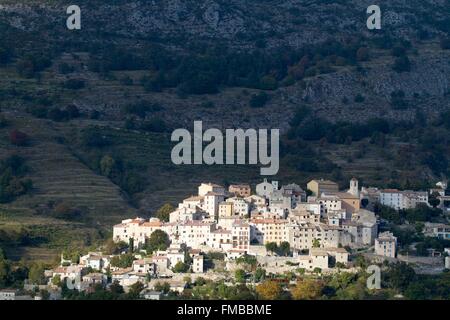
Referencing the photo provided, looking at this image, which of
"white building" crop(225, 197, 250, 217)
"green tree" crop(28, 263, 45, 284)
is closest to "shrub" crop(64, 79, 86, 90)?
"white building" crop(225, 197, 250, 217)

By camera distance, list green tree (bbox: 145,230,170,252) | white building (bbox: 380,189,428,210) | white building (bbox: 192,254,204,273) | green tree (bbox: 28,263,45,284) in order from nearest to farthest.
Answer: white building (bbox: 192,254,204,273), green tree (bbox: 28,263,45,284), green tree (bbox: 145,230,170,252), white building (bbox: 380,189,428,210)

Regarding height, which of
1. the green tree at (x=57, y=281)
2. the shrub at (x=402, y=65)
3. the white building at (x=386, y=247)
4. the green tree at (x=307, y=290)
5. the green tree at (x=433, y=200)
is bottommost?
the green tree at (x=57, y=281)

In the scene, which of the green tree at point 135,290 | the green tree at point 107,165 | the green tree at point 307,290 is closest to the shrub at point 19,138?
the green tree at point 107,165

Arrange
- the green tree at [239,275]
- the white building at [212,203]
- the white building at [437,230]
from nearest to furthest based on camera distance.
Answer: the green tree at [239,275] → the white building at [212,203] → the white building at [437,230]

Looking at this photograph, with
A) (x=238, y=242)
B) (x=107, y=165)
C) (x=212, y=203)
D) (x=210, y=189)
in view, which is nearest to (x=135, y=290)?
(x=238, y=242)

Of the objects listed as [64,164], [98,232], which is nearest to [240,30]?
[64,164]

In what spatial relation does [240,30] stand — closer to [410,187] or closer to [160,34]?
[160,34]

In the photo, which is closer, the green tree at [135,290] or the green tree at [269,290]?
the green tree at [269,290]

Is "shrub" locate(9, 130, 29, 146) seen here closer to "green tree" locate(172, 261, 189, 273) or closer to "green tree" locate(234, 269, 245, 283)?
"green tree" locate(172, 261, 189, 273)

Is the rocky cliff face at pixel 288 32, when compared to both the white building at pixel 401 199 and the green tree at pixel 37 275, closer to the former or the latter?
the white building at pixel 401 199

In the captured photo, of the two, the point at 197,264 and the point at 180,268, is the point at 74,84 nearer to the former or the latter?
the point at 197,264

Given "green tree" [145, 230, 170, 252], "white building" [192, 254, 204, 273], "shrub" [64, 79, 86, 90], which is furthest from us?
"shrub" [64, 79, 86, 90]
